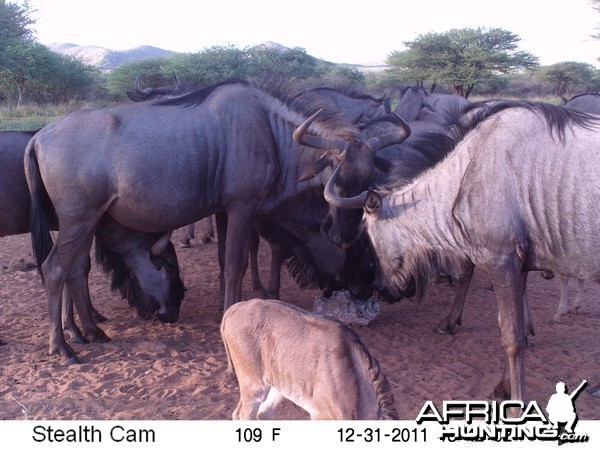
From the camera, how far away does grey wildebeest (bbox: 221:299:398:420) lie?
3541 mm

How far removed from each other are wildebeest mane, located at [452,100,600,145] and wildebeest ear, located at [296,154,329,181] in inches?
68.3

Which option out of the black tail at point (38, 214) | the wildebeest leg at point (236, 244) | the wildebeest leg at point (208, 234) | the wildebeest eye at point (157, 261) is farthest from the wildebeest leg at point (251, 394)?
the wildebeest leg at point (208, 234)

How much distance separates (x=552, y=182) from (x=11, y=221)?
4950 millimetres

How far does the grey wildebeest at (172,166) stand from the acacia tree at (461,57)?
24.8m

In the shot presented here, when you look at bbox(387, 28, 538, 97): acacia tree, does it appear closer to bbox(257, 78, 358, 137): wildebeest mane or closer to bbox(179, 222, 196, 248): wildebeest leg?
bbox(179, 222, 196, 248): wildebeest leg

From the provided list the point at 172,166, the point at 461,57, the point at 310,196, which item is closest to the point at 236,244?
the point at 172,166

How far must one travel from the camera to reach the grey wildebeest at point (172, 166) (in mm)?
5824

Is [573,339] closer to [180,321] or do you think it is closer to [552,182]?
[552,182]

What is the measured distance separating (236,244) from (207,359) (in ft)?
3.62

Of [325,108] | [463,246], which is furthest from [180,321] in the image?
[463,246]

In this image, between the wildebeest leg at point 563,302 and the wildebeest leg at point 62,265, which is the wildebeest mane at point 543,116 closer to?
the wildebeest leg at point 563,302

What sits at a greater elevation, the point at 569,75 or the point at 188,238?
the point at 569,75

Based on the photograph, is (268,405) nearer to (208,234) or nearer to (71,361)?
(71,361)

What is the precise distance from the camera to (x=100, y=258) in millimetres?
7016
